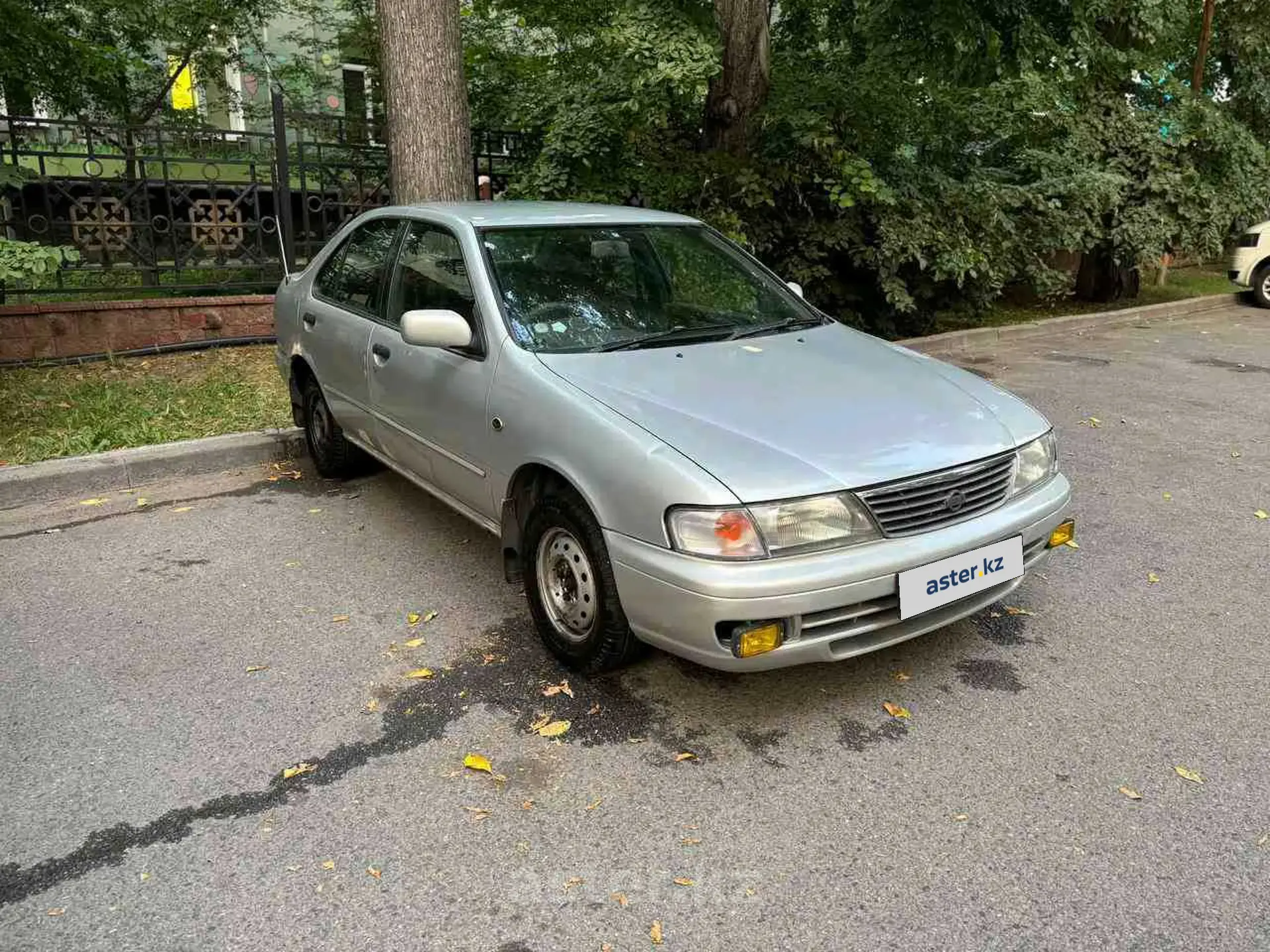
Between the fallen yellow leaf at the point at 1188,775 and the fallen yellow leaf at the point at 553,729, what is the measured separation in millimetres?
1775

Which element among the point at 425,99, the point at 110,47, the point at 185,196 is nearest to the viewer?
the point at 425,99

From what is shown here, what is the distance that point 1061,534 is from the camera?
3430mm

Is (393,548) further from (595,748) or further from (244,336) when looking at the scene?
(244,336)

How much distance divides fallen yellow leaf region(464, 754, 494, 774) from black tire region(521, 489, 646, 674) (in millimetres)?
494

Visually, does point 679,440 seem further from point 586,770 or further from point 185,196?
point 185,196

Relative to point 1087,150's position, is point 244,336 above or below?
below

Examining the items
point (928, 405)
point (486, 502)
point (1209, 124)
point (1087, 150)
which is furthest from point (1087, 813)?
point (1209, 124)

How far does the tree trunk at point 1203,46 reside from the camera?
1213 cm

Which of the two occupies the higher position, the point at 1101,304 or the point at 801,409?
the point at 801,409

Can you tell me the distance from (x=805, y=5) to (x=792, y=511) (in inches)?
367

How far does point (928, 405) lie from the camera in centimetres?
327

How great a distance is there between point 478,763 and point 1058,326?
973 centimetres

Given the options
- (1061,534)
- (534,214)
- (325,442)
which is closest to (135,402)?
(325,442)

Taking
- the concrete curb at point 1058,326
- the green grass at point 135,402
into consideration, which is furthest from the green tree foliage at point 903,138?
the green grass at point 135,402
